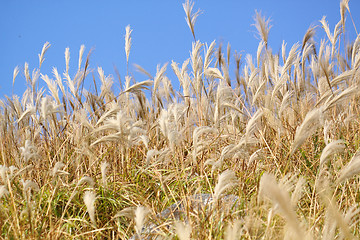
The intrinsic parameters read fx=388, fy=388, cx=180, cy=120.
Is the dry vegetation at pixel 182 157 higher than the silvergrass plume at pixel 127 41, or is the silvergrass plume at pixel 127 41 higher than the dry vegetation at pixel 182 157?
the silvergrass plume at pixel 127 41

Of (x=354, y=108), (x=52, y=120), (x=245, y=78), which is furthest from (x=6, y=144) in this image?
(x=354, y=108)

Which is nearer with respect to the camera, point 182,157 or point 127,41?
point 182,157

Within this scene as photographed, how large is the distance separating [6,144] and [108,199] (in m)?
1.81

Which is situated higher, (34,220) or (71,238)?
(34,220)

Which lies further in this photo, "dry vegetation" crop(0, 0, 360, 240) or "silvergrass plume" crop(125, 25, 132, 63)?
"silvergrass plume" crop(125, 25, 132, 63)

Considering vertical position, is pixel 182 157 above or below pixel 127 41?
below

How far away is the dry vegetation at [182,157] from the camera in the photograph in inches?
77.4

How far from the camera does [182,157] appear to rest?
2.62m

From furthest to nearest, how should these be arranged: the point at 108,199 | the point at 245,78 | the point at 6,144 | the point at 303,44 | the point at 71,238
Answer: the point at 245,78
the point at 6,144
the point at 303,44
the point at 108,199
the point at 71,238

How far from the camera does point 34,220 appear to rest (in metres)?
2.15

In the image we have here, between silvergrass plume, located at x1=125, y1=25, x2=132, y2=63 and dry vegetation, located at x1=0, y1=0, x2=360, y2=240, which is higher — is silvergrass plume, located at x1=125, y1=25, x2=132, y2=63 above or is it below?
above

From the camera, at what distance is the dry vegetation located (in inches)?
77.4

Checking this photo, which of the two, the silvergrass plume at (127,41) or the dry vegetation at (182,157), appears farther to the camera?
the silvergrass plume at (127,41)

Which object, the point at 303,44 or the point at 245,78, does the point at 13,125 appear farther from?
the point at 303,44
